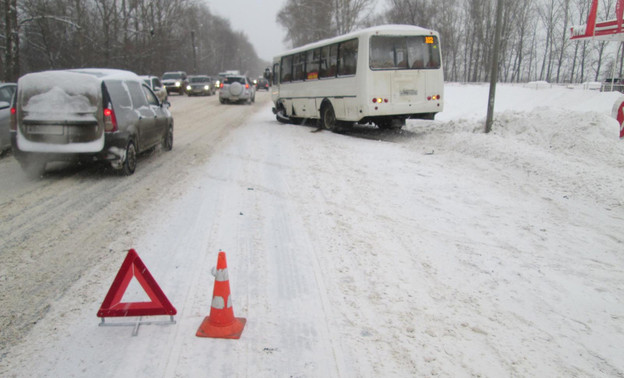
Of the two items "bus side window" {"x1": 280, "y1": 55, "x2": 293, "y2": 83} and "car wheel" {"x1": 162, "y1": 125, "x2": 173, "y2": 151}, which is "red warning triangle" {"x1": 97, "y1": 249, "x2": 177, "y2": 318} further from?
"bus side window" {"x1": 280, "y1": 55, "x2": 293, "y2": 83}

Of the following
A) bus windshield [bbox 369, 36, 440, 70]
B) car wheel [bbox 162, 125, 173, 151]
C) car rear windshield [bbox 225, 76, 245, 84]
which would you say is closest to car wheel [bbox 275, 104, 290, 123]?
bus windshield [bbox 369, 36, 440, 70]

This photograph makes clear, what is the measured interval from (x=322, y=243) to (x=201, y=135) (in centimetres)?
973

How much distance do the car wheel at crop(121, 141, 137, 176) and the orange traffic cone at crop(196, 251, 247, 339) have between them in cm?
537

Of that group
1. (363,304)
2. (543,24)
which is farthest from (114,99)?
(543,24)

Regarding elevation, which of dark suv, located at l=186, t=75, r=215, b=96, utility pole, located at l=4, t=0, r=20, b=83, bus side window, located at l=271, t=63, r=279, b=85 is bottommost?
dark suv, located at l=186, t=75, r=215, b=96

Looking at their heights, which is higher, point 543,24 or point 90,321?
point 543,24

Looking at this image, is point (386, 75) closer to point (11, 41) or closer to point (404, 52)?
point (404, 52)

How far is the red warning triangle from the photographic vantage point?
315cm

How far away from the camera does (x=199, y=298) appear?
12.2 feet

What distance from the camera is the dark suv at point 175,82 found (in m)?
40.6

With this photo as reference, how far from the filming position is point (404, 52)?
12352 millimetres

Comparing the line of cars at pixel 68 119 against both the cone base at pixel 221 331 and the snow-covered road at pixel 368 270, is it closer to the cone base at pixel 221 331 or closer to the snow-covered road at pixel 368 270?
the snow-covered road at pixel 368 270

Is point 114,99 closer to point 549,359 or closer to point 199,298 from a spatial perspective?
point 199,298

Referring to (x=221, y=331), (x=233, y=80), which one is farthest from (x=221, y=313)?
(x=233, y=80)
